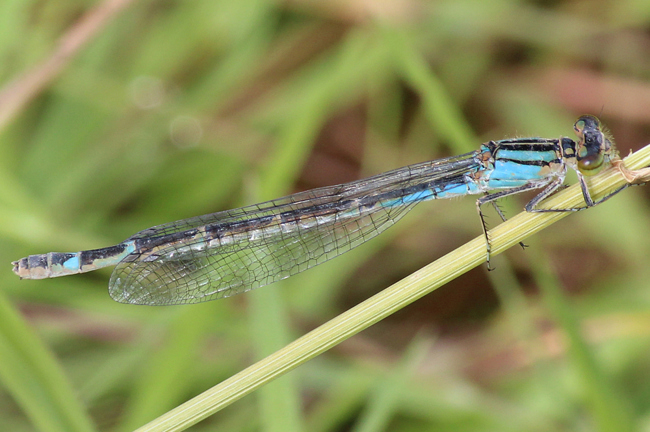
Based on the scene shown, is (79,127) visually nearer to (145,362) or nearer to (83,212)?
(83,212)

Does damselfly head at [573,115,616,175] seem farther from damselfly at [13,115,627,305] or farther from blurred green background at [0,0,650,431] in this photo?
blurred green background at [0,0,650,431]

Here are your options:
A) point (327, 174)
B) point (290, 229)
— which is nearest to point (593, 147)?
point (290, 229)

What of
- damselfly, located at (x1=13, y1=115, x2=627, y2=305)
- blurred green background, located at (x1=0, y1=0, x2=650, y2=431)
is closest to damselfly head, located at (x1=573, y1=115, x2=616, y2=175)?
damselfly, located at (x1=13, y1=115, x2=627, y2=305)

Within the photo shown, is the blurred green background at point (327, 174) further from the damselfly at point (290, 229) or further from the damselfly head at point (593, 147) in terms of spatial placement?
the damselfly head at point (593, 147)

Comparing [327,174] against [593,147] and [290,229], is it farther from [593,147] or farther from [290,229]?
[593,147]

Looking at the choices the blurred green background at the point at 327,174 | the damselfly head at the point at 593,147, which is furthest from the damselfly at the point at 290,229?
the blurred green background at the point at 327,174

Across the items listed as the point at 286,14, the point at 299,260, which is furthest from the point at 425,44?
the point at 299,260
